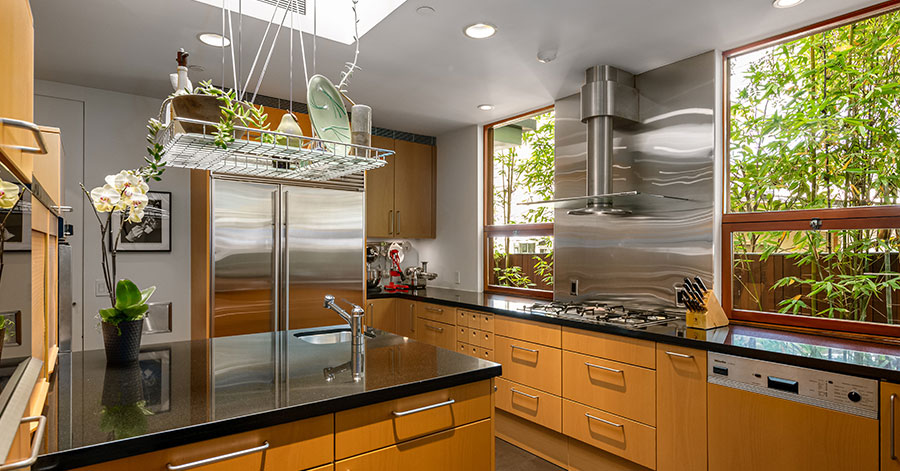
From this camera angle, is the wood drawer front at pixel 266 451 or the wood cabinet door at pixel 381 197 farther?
Result: the wood cabinet door at pixel 381 197

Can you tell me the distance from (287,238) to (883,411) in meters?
3.12

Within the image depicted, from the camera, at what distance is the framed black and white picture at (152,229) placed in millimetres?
3338

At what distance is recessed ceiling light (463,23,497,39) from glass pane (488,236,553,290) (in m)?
1.78

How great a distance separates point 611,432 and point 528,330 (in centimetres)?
73

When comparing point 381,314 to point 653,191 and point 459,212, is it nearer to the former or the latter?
point 459,212

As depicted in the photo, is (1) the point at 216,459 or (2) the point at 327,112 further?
(2) the point at 327,112

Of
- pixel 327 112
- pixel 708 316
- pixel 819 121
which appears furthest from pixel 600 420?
pixel 327 112

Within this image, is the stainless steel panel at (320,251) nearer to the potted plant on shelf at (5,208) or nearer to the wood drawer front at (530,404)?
the wood drawer front at (530,404)

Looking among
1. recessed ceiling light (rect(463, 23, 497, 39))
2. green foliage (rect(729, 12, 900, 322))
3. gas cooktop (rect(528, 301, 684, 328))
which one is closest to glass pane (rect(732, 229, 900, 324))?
green foliage (rect(729, 12, 900, 322))

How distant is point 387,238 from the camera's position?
4.53 m

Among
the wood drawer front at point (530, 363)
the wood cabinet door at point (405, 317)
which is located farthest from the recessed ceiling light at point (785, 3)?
the wood cabinet door at point (405, 317)

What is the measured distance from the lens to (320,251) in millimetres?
3441

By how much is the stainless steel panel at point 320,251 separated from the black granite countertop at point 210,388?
1.35 meters

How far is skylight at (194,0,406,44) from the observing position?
2283mm
